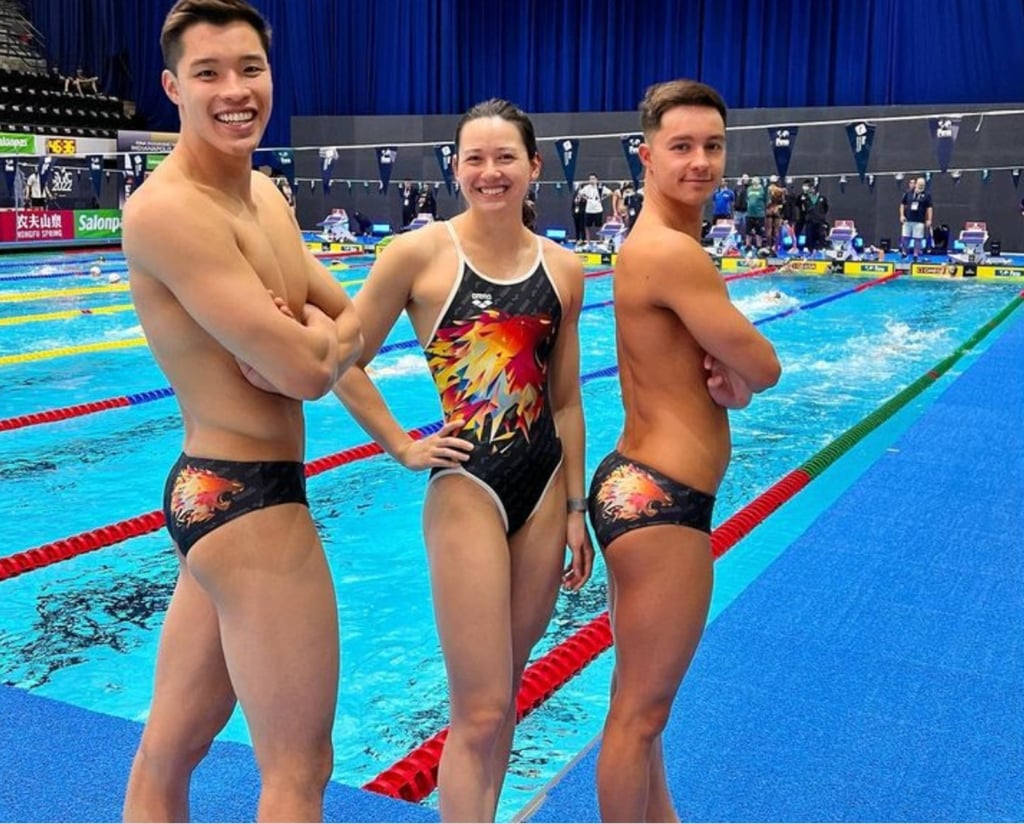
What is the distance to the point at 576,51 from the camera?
2517 cm

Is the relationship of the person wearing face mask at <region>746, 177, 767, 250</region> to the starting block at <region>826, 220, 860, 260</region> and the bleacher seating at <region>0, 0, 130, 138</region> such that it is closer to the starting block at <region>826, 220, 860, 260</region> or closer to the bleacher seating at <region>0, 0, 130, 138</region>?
the starting block at <region>826, 220, 860, 260</region>

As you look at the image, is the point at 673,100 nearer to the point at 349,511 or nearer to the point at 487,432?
the point at 487,432

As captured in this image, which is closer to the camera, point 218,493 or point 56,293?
point 218,493

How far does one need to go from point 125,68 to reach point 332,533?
2756cm

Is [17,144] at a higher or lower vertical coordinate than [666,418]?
higher

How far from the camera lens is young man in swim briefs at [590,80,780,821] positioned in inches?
77.0

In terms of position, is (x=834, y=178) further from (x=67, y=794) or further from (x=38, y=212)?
(x=67, y=794)

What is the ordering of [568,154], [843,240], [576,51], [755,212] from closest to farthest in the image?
[843,240] < [755,212] < [568,154] < [576,51]

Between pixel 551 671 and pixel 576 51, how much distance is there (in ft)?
78.3

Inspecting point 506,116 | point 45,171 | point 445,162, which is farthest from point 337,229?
point 506,116

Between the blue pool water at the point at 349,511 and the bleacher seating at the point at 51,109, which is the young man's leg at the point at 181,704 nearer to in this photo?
the blue pool water at the point at 349,511

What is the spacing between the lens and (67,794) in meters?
2.46

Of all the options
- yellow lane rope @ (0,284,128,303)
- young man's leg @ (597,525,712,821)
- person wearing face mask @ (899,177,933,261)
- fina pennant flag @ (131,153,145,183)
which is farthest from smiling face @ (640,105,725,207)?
fina pennant flag @ (131,153,145,183)

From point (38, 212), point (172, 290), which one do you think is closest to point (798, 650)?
point (172, 290)
